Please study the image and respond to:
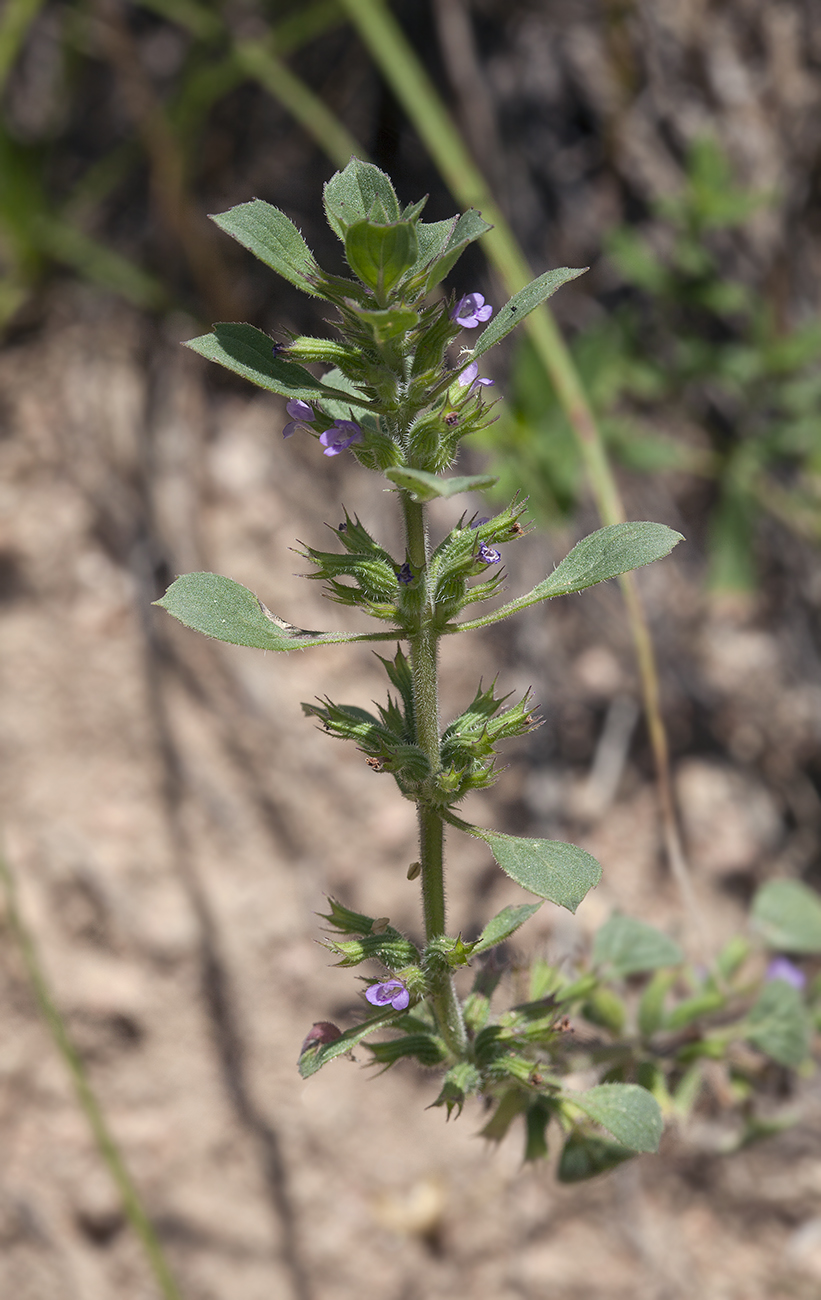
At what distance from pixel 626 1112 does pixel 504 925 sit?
25 cm

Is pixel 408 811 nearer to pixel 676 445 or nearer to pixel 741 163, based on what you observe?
pixel 676 445

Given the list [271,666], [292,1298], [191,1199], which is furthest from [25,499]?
[292,1298]

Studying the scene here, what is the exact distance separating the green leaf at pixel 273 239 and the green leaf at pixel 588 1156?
111 cm

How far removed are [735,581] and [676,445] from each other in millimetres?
480

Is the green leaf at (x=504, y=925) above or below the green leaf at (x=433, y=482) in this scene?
below

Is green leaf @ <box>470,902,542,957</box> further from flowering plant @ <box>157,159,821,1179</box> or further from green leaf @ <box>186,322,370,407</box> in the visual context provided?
green leaf @ <box>186,322,370,407</box>

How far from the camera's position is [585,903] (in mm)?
2691

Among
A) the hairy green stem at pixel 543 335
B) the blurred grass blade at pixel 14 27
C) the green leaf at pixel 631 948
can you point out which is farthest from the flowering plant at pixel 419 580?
the blurred grass blade at pixel 14 27

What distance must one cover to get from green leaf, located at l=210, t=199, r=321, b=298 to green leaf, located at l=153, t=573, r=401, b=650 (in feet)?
0.96

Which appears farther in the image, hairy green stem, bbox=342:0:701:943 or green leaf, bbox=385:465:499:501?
hairy green stem, bbox=342:0:701:943

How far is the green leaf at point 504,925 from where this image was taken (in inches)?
44.3

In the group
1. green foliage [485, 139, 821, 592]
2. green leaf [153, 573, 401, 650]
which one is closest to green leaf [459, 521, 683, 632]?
green leaf [153, 573, 401, 650]

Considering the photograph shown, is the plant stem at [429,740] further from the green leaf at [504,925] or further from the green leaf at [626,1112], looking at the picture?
the green leaf at [626,1112]

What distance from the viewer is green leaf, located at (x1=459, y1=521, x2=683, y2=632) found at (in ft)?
3.05
